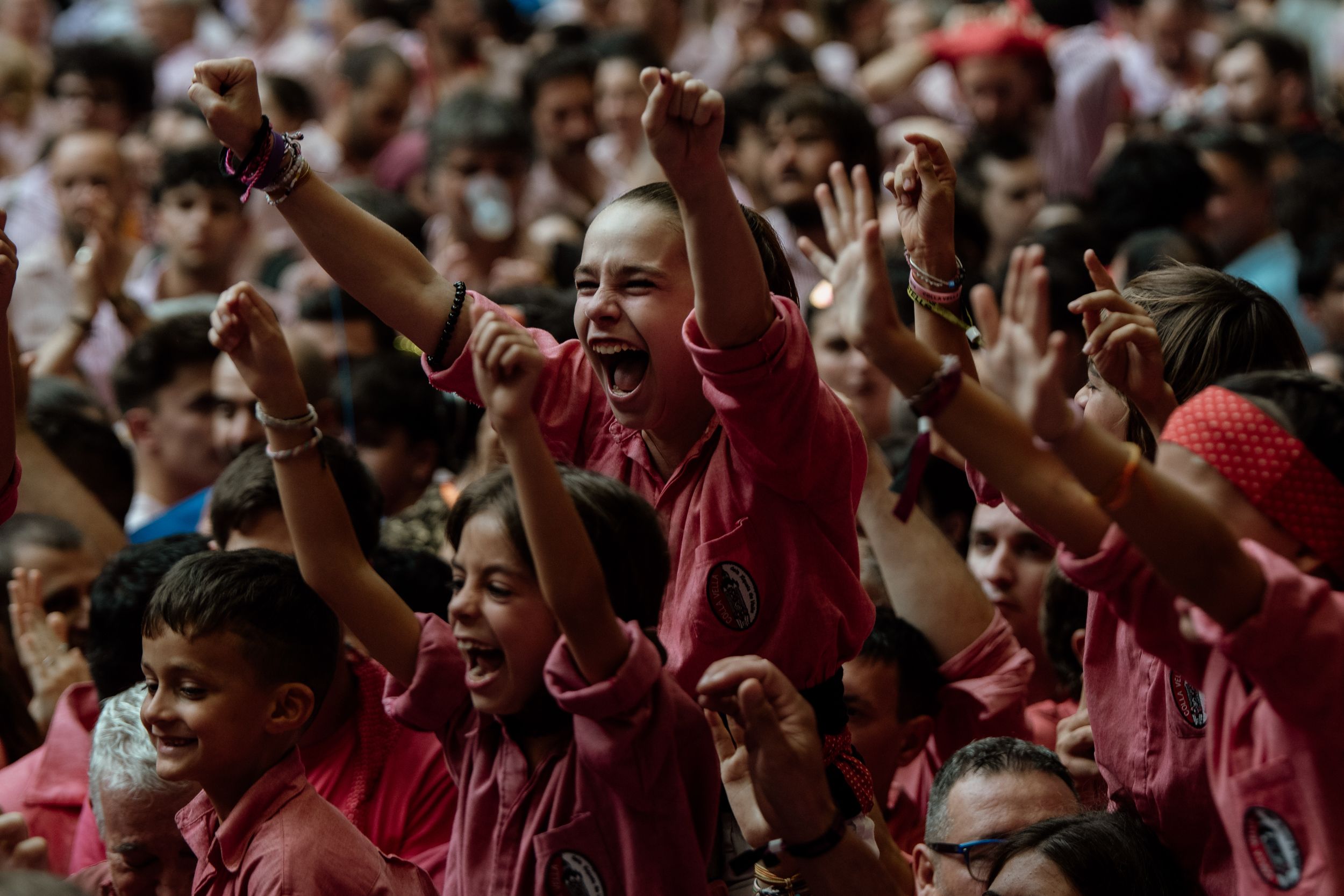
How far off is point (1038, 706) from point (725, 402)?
1512 millimetres

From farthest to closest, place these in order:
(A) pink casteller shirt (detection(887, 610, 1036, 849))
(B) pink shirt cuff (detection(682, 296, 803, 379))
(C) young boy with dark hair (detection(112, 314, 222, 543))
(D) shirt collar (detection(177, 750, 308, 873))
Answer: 1. (C) young boy with dark hair (detection(112, 314, 222, 543))
2. (A) pink casteller shirt (detection(887, 610, 1036, 849))
3. (D) shirt collar (detection(177, 750, 308, 873))
4. (B) pink shirt cuff (detection(682, 296, 803, 379))

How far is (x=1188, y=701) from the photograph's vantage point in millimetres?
2188

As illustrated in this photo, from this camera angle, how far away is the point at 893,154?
20.9 ft

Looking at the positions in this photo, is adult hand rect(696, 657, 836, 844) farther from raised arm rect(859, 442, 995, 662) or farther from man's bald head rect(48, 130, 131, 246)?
man's bald head rect(48, 130, 131, 246)

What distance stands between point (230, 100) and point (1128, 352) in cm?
131

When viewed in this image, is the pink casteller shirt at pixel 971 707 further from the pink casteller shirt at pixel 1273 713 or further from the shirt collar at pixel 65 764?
the shirt collar at pixel 65 764

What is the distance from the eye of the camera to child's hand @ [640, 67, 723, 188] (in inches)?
75.6

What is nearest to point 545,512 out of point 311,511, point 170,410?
point 311,511

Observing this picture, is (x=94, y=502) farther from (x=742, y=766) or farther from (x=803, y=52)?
(x=803, y=52)

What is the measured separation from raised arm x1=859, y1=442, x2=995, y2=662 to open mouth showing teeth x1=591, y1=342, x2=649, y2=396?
2.91 ft

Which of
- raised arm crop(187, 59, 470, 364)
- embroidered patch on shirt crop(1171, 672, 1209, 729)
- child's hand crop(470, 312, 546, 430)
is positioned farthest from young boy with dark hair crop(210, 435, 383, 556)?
embroidered patch on shirt crop(1171, 672, 1209, 729)

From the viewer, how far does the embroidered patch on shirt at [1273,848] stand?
1699 mm

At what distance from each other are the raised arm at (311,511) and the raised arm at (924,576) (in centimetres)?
103

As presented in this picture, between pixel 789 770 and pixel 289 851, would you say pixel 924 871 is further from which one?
pixel 289 851
